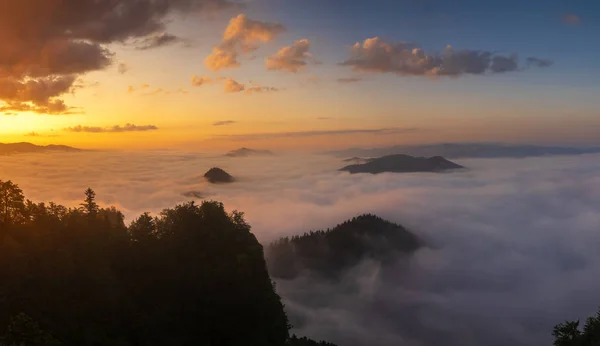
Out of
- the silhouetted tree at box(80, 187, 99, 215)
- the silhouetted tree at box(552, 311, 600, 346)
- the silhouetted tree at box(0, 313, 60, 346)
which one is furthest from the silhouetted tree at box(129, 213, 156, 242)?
→ the silhouetted tree at box(552, 311, 600, 346)

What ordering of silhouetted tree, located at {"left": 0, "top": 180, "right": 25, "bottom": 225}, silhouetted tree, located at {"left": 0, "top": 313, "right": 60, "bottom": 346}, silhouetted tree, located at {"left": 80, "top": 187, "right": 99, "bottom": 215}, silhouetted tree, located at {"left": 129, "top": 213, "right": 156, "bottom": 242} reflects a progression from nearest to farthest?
silhouetted tree, located at {"left": 0, "top": 313, "right": 60, "bottom": 346} < silhouetted tree, located at {"left": 0, "top": 180, "right": 25, "bottom": 225} < silhouetted tree, located at {"left": 80, "top": 187, "right": 99, "bottom": 215} < silhouetted tree, located at {"left": 129, "top": 213, "right": 156, "bottom": 242}

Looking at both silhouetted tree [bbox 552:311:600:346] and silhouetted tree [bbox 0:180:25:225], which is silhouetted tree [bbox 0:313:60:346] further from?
silhouetted tree [bbox 552:311:600:346]

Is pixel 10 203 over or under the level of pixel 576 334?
over

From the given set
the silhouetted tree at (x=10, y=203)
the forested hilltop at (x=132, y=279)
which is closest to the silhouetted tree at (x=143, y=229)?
the forested hilltop at (x=132, y=279)

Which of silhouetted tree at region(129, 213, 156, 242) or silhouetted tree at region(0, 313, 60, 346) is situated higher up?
silhouetted tree at region(129, 213, 156, 242)

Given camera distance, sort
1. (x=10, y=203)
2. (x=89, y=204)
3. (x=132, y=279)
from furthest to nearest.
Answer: (x=89, y=204), (x=132, y=279), (x=10, y=203)

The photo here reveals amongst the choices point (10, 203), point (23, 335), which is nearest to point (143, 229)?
point (10, 203)

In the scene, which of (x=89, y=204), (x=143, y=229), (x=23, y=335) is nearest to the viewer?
(x=23, y=335)

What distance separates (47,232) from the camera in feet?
147

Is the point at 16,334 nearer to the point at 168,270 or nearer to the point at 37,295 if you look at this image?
the point at 37,295

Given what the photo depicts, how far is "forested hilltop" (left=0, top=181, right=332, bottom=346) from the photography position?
37469mm

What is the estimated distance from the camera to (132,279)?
4850 cm

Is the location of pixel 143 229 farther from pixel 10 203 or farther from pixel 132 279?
pixel 10 203

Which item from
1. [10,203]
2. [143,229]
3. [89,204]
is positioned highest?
[10,203]
